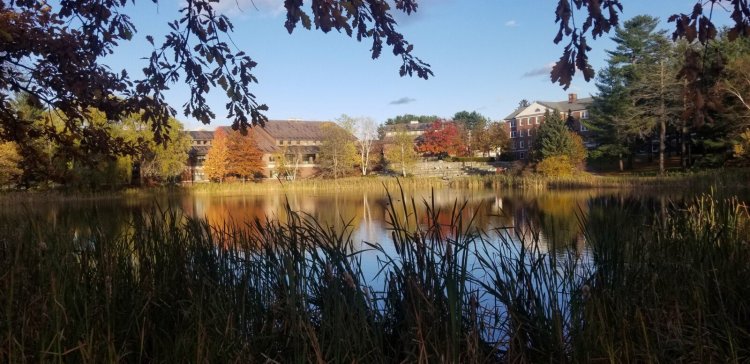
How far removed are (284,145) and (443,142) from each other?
66.3ft

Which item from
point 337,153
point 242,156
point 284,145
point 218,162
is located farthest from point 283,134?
point 218,162

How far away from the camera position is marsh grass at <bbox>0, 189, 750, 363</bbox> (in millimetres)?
3271

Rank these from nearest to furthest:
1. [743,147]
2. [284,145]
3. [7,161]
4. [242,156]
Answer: [7,161] < [743,147] < [242,156] < [284,145]

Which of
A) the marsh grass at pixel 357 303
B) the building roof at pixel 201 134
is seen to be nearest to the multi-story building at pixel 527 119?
the building roof at pixel 201 134

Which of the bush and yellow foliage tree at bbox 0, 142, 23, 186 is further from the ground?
yellow foliage tree at bbox 0, 142, 23, 186

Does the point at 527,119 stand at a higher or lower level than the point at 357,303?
higher

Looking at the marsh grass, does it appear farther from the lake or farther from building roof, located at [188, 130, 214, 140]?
building roof, located at [188, 130, 214, 140]

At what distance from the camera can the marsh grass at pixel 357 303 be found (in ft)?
10.7

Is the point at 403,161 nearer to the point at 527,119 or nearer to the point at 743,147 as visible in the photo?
the point at 527,119

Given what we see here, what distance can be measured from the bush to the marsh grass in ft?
131

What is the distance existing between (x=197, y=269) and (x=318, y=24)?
2258 mm

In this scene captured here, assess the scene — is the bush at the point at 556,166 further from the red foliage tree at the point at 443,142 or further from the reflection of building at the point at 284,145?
the red foliage tree at the point at 443,142

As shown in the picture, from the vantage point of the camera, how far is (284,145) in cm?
7394

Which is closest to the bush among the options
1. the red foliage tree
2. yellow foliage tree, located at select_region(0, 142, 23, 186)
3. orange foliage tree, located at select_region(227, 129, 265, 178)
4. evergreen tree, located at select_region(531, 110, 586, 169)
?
evergreen tree, located at select_region(531, 110, 586, 169)
